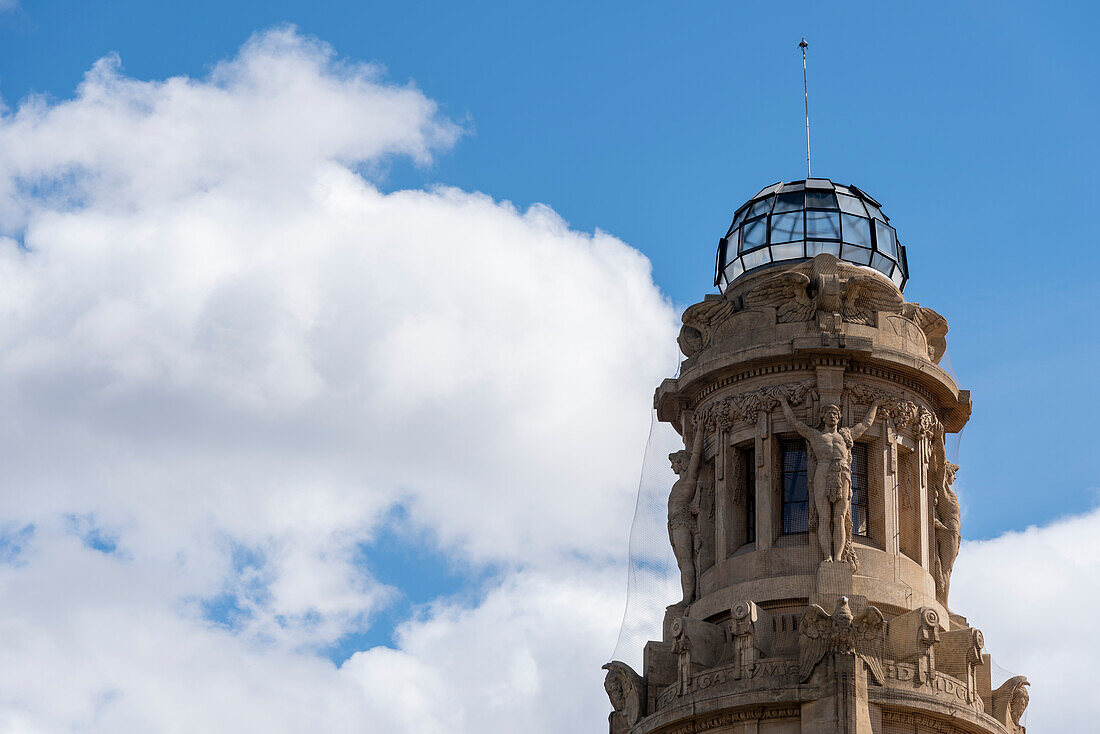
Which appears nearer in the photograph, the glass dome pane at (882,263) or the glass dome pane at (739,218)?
the glass dome pane at (882,263)

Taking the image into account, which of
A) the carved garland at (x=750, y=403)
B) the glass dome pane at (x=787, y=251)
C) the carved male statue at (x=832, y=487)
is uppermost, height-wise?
the glass dome pane at (x=787, y=251)

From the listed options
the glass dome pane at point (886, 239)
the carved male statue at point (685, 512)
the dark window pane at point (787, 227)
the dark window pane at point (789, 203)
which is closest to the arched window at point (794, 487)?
the carved male statue at point (685, 512)

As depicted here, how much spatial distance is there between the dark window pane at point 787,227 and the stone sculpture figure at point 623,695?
12271mm

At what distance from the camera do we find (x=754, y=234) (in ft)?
180

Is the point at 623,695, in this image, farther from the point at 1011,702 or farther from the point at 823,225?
the point at 823,225

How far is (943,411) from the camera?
52.7 meters

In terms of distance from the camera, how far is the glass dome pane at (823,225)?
54062 millimetres

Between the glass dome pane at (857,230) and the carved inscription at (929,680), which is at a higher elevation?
the glass dome pane at (857,230)

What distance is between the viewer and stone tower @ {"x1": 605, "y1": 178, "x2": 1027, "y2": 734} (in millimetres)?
46531

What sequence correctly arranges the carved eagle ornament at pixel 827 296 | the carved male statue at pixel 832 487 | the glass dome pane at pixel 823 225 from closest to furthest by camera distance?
the carved male statue at pixel 832 487 → the carved eagle ornament at pixel 827 296 → the glass dome pane at pixel 823 225

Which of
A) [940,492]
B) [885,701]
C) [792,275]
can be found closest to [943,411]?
[940,492]

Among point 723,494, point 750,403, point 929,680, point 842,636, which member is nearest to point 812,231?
point 750,403

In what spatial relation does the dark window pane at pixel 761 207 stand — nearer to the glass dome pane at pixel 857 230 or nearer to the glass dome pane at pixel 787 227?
the glass dome pane at pixel 787 227

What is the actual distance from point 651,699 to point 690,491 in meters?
5.62
